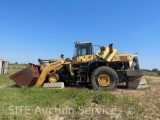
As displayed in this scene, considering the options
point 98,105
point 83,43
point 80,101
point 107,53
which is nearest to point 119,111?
point 98,105

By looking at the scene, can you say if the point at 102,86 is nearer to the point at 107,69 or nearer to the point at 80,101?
the point at 107,69

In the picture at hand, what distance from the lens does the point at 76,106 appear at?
866 centimetres

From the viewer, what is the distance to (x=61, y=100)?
31.1ft

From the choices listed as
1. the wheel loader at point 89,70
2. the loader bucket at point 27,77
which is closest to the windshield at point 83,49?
the wheel loader at point 89,70

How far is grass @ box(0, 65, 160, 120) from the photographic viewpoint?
25.9ft

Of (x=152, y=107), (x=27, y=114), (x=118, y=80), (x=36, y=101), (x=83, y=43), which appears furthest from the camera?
(x=83, y=43)

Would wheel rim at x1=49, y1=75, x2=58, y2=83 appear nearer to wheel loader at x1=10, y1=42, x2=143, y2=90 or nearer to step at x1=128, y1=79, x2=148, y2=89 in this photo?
wheel loader at x1=10, y1=42, x2=143, y2=90

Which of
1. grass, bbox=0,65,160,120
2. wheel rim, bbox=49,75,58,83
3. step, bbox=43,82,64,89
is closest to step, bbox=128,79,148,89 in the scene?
grass, bbox=0,65,160,120

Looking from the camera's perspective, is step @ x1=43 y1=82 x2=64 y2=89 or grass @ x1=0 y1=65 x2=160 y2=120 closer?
grass @ x1=0 y1=65 x2=160 y2=120

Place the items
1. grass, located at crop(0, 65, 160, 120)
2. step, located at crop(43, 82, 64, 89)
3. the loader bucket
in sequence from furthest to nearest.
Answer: the loader bucket
step, located at crop(43, 82, 64, 89)
grass, located at crop(0, 65, 160, 120)

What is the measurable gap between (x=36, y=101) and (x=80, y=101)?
5.70 ft

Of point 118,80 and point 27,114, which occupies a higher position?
point 118,80

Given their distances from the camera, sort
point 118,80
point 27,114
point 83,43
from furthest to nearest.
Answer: point 83,43 < point 118,80 < point 27,114

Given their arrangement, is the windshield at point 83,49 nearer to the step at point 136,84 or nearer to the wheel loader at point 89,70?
the wheel loader at point 89,70
